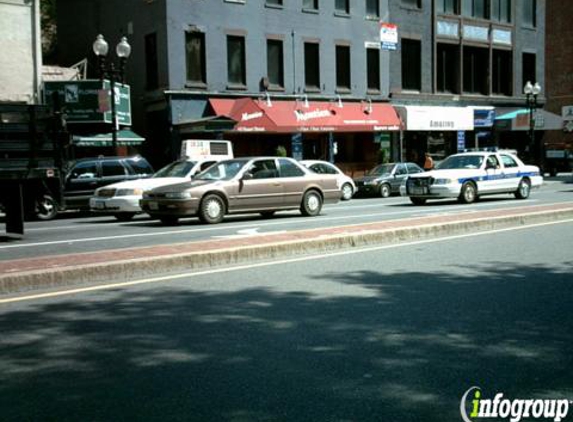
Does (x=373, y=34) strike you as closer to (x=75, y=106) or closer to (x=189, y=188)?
(x=75, y=106)

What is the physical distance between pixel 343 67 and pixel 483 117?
10265 mm

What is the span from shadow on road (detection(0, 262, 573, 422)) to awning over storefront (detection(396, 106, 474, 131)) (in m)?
27.2

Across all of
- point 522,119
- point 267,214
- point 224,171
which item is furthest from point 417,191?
point 522,119

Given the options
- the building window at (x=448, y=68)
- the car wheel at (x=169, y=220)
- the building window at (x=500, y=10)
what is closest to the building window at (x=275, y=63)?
the building window at (x=448, y=68)

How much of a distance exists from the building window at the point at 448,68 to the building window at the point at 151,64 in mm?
15989

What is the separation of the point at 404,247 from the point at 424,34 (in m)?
27.4

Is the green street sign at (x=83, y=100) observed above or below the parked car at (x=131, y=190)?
above

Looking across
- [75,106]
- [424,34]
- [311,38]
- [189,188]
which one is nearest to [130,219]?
[189,188]

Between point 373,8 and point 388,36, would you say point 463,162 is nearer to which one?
point 388,36

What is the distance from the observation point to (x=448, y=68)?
123 feet

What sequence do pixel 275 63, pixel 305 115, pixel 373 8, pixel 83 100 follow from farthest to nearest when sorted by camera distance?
pixel 373 8 → pixel 275 63 → pixel 305 115 → pixel 83 100

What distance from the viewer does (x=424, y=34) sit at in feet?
116

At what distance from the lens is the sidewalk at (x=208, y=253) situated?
772 cm

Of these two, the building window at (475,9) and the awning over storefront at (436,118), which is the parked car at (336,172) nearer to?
the awning over storefront at (436,118)
